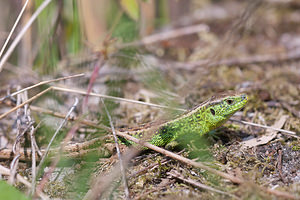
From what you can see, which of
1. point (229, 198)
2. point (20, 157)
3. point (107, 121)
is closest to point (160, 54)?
point (107, 121)

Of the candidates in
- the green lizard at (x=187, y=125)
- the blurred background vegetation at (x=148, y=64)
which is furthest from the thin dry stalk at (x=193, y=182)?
the green lizard at (x=187, y=125)

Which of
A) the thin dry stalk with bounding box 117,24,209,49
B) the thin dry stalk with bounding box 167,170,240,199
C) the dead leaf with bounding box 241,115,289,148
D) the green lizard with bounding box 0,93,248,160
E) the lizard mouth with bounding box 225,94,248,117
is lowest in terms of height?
the thin dry stalk with bounding box 167,170,240,199

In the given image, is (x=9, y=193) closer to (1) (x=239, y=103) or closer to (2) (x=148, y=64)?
(1) (x=239, y=103)

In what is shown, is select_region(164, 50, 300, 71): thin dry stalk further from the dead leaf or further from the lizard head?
the lizard head

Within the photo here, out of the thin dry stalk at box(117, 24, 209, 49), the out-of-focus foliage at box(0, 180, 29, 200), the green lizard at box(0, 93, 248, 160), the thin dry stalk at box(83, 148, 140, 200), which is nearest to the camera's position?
the out-of-focus foliage at box(0, 180, 29, 200)

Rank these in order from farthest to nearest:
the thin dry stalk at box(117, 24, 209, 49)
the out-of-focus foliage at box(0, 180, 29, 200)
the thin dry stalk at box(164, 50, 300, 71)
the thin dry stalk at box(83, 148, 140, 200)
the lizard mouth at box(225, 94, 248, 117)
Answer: the thin dry stalk at box(117, 24, 209, 49), the thin dry stalk at box(164, 50, 300, 71), the lizard mouth at box(225, 94, 248, 117), the thin dry stalk at box(83, 148, 140, 200), the out-of-focus foliage at box(0, 180, 29, 200)

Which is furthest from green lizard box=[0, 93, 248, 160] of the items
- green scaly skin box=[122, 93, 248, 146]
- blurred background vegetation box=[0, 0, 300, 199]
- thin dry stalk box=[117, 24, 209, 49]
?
thin dry stalk box=[117, 24, 209, 49]

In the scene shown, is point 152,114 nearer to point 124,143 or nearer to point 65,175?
point 124,143
